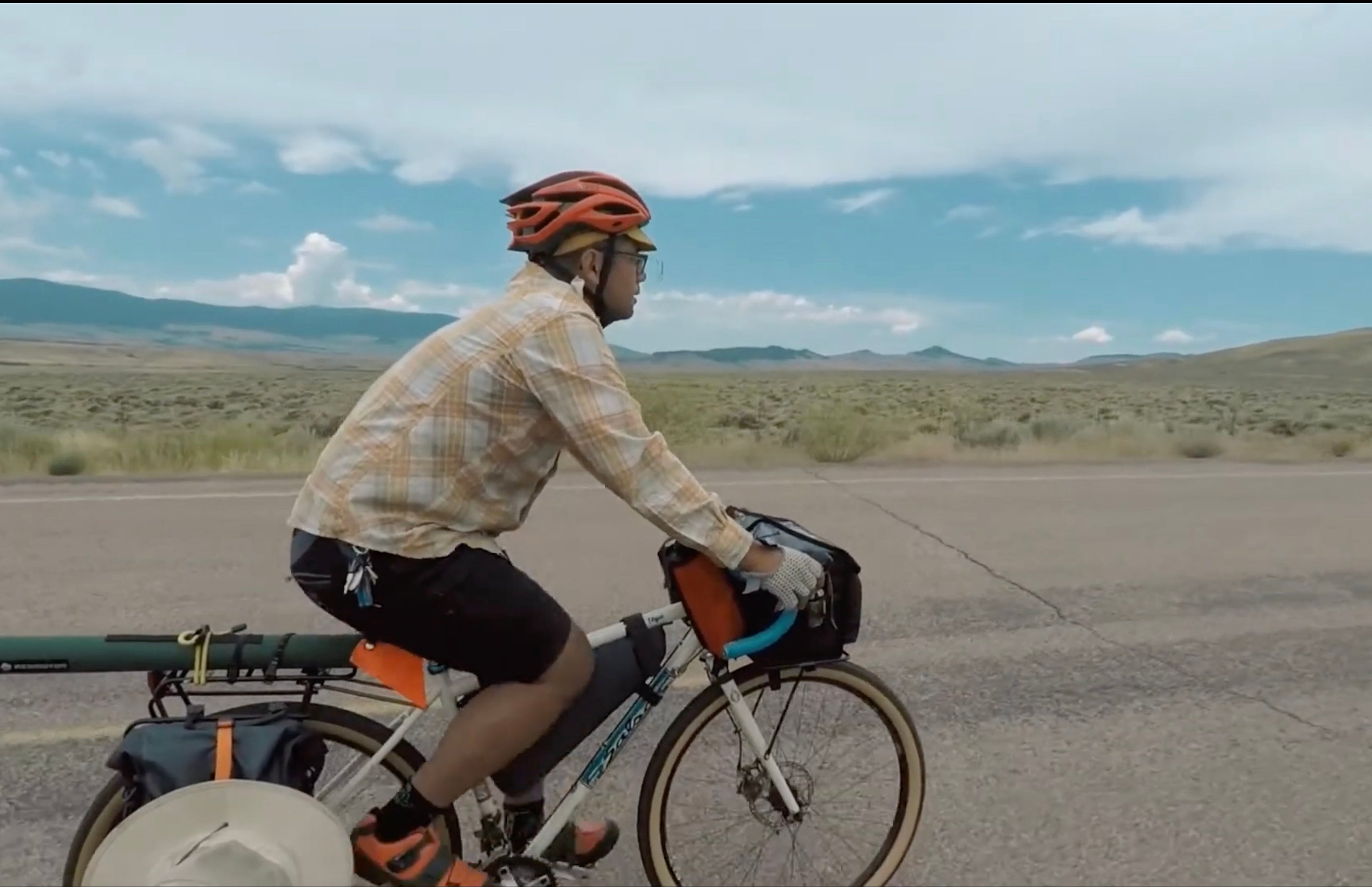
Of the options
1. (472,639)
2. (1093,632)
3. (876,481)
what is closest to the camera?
(472,639)

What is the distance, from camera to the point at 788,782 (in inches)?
125

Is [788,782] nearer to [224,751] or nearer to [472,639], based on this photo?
[472,639]

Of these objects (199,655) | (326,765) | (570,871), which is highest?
(199,655)

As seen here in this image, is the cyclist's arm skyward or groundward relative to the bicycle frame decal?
skyward

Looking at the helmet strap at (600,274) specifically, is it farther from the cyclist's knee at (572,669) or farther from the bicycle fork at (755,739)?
the bicycle fork at (755,739)

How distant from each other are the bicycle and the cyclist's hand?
14cm

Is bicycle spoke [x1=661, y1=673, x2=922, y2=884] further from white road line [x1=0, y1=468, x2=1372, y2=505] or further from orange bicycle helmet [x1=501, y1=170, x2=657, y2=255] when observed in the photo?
white road line [x1=0, y1=468, x2=1372, y2=505]

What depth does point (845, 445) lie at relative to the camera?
538 inches

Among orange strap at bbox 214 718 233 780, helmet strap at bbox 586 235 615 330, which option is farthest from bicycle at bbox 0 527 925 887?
helmet strap at bbox 586 235 615 330

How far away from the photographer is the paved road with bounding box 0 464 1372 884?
370cm

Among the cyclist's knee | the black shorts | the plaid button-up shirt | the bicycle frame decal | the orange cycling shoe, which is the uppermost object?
the plaid button-up shirt

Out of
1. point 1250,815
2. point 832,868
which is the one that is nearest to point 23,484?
point 832,868

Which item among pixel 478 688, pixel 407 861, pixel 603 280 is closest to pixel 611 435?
pixel 603 280

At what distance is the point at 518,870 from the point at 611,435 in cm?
127
